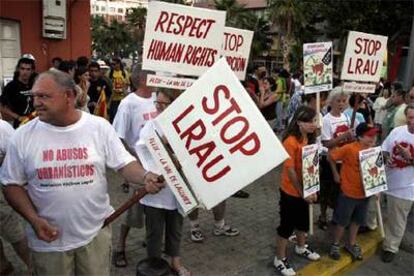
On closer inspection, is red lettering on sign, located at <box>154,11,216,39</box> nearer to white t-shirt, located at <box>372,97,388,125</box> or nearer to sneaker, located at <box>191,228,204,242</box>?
sneaker, located at <box>191,228,204,242</box>

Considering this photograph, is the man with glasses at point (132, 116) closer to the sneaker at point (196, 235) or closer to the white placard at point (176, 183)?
the sneaker at point (196, 235)

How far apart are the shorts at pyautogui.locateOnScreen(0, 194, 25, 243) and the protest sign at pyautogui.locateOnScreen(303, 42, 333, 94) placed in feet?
10.7

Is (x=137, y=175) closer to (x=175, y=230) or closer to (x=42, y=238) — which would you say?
(x=42, y=238)

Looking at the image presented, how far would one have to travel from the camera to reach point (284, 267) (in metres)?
4.30

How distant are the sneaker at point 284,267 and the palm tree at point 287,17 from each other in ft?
113

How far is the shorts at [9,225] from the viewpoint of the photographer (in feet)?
11.8

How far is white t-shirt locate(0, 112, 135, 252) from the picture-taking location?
8.43 feet

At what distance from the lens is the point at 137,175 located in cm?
278

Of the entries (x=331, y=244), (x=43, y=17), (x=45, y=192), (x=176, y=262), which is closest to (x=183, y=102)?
(x=45, y=192)

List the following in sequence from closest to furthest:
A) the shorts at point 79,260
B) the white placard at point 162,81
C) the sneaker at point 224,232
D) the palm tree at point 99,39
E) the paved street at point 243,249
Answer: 1. the shorts at point 79,260
2. the white placard at point 162,81
3. the paved street at point 243,249
4. the sneaker at point 224,232
5. the palm tree at point 99,39

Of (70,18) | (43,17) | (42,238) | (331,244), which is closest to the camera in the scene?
(42,238)

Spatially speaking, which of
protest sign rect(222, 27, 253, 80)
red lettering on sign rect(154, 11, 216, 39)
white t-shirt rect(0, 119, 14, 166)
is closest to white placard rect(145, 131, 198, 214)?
white t-shirt rect(0, 119, 14, 166)

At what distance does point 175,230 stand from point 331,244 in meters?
2.06

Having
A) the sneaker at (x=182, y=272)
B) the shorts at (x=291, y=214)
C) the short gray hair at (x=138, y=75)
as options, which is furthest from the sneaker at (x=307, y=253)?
the short gray hair at (x=138, y=75)
